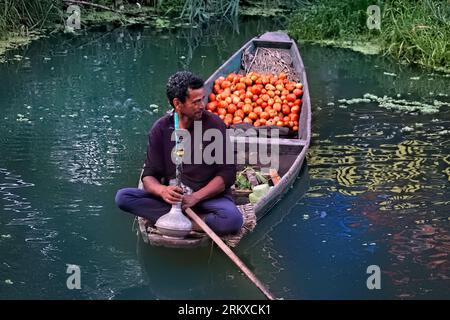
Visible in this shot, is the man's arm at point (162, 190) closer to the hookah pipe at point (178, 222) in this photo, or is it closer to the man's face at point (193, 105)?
the hookah pipe at point (178, 222)

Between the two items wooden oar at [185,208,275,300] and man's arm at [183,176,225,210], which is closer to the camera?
wooden oar at [185,208,275,300]

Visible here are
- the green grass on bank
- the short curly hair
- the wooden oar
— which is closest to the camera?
the wooden oar

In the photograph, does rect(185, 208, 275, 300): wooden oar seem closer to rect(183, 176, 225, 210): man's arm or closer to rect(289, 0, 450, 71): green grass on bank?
rect(183, 176, 225, 210): man's arm

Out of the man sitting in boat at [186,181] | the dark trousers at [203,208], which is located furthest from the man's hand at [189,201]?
the dark trousers at [203,208]

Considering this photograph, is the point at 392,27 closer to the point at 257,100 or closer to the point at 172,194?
the point at 257,100

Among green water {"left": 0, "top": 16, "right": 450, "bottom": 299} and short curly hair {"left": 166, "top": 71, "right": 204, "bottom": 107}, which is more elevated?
short curly hair {"left": 166, "top": 71, "right": 204, "bottom": 107}

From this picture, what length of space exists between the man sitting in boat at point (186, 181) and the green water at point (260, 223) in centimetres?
30

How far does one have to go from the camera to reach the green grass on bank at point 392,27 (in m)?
9.36

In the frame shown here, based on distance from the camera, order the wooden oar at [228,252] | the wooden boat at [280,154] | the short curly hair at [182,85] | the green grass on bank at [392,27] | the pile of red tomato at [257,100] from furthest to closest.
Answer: the green grass on bank at [392,27], the pile of red tomato at [257,100], the wooden boat at [280,154], the short curly hair at [182,85], the wooden oar at [228,252]

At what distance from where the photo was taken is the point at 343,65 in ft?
32.2

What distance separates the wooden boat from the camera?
14.5ft

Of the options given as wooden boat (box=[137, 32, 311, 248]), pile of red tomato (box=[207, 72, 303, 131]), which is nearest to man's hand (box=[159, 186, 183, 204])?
wooden boat (box=[137, 32, 311, 248])

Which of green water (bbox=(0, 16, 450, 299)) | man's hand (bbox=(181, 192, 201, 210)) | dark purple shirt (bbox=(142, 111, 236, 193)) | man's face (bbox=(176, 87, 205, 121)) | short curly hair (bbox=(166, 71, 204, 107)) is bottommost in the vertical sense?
green water (bbox=(0, 16, 450, 299))

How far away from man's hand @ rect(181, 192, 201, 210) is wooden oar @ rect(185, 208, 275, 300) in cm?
3
